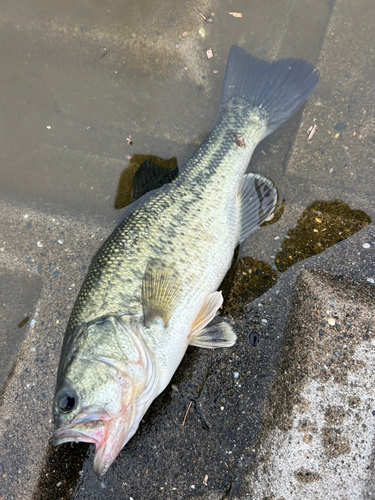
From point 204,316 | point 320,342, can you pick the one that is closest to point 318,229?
point 320,342

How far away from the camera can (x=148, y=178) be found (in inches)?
99.3

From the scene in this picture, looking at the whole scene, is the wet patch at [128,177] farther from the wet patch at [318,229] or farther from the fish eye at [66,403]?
the fish eye at [66,403]

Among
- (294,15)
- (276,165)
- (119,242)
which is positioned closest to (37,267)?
(119,242)

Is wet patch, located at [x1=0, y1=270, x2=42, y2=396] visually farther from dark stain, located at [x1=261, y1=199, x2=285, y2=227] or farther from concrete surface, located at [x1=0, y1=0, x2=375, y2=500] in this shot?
dark stain, located at [x1=261, y1=199, x2=285, y2=227]

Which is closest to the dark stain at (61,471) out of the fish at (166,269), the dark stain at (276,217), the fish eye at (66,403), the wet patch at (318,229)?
the fish at (166,269)

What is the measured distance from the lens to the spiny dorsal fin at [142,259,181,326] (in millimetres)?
1925

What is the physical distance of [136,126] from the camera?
291 cm

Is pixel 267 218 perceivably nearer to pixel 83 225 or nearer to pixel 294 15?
pixel 83 225

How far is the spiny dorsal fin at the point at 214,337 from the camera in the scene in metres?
2.23

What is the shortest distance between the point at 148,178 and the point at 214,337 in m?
1.43

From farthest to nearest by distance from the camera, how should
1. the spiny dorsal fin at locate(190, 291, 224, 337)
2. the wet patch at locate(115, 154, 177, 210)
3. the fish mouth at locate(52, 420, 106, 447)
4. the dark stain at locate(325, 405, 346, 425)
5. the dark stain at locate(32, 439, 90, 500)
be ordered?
the wet patch at locate(115, 154, 177, 210)
the dark stain at locate(32, 439, 90, 500)
the spiny dorsal fin at locate(190, 291, 224, 337)
the dark stain at locate(325, 405, 346, 425)
the fish mouth at locate(52, 420, 106, 447)

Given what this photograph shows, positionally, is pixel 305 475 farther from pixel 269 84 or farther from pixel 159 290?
pixel 269 84

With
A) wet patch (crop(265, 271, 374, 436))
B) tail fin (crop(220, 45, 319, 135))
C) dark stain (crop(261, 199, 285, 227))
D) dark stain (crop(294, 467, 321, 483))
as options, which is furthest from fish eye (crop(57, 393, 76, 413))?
tail fin (crop(220, 45, 319, 135))

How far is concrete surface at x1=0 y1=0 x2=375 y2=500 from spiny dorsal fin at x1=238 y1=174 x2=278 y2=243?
6.1 inches
